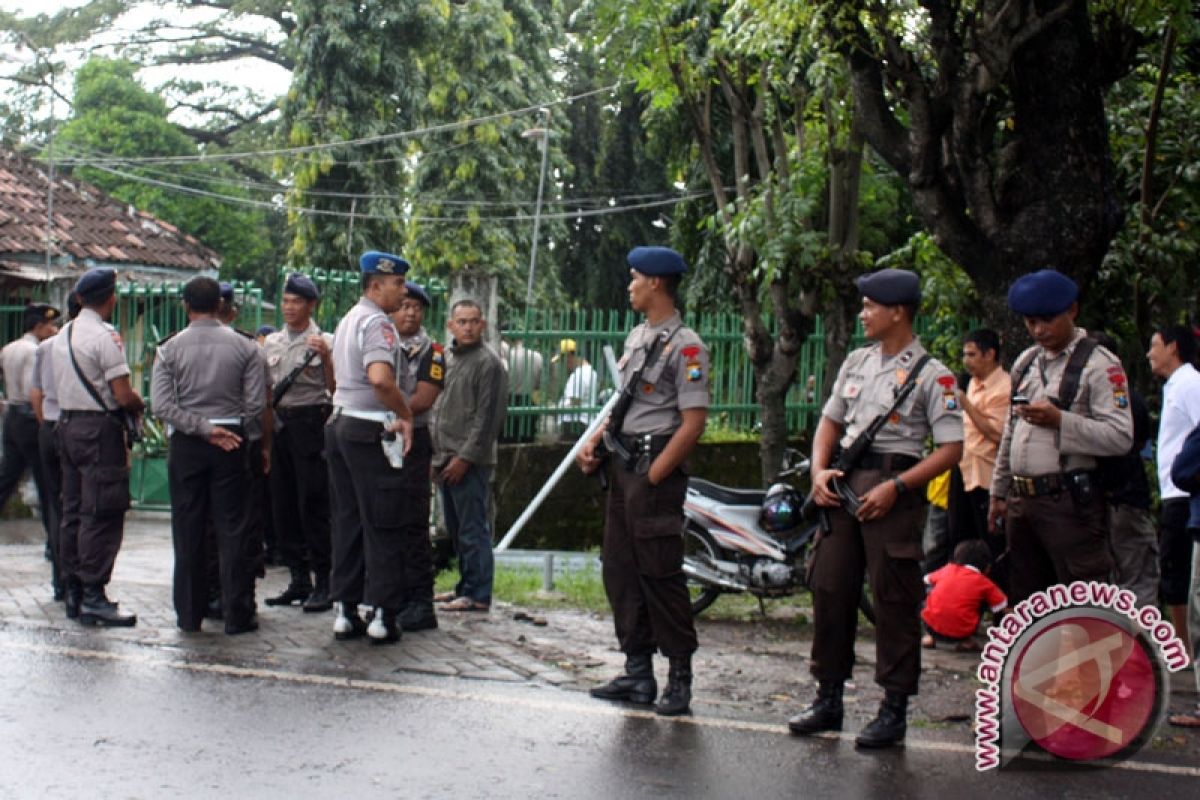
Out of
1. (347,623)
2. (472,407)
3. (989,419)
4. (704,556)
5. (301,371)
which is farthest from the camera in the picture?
(704,556)

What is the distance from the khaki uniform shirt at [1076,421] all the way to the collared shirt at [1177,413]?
78 cm

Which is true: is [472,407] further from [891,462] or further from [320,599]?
[891,462]

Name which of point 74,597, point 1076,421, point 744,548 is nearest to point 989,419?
point 744,548

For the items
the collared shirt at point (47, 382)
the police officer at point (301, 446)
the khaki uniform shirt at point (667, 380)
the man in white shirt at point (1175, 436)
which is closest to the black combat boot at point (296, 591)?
the police officer at point (301, 446)

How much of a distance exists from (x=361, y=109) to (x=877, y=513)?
88.3 ft

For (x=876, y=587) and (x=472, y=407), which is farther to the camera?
(x=472, y=407)

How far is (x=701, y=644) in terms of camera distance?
877 cm

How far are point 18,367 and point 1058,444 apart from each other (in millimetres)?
7472

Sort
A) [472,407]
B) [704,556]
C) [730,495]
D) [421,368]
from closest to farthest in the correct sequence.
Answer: [421,368] < [472,407] < [704,556] < [730,495]

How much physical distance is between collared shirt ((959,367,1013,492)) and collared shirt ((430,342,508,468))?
2848 mm

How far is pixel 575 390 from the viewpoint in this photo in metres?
13.3

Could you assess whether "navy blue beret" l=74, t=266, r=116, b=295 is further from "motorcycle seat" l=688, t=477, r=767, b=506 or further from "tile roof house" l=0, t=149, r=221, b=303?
"tile roof house" l=0, t=149, r=221, b=303

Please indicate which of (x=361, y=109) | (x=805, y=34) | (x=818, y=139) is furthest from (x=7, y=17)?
(x=805, y=34)

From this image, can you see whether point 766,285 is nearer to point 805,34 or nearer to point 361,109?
point 805,34
